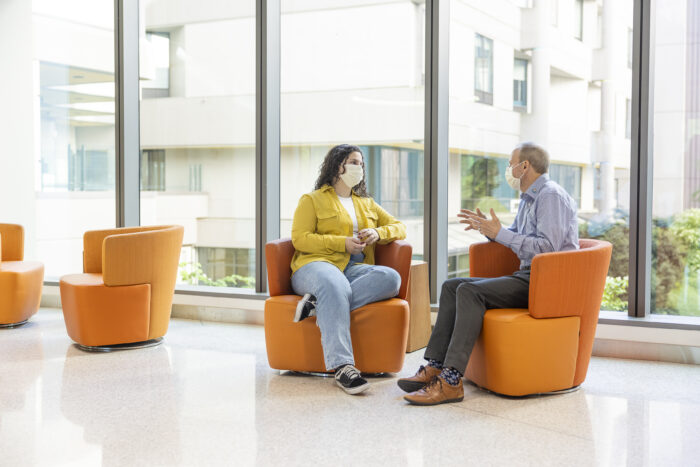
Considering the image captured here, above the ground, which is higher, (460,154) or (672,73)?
(672,73)

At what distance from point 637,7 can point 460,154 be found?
143 centimetres

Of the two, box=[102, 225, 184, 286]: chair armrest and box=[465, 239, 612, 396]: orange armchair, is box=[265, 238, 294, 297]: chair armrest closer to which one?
box=[102, 225, 184, 286]: chair armrest

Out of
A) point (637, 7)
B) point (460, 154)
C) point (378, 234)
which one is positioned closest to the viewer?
point (378, 234)

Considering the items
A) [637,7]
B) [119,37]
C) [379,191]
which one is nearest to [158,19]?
[119,37]

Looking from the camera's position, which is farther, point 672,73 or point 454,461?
point 672,73

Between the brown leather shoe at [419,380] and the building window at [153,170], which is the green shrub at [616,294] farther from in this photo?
the building window at [153,170]

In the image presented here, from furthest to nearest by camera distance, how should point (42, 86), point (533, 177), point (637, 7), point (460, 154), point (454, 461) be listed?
point (42, 86)
point (460, 154)
point (637, 7)
point (533, 177)
point (454, 461)

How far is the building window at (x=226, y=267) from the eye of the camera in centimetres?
565

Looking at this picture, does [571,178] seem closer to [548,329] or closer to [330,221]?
[548,329]

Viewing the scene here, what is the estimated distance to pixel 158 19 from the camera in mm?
5914

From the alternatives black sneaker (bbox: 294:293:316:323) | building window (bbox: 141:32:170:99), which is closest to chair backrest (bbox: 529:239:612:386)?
black sneaker (bbox: 294:293:316:323)

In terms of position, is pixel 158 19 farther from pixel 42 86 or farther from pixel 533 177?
pixel 533 177

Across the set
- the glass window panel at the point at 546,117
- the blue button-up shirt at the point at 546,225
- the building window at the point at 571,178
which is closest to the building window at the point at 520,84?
the glass window panel at the point at 546,117

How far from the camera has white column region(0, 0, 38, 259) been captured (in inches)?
257
